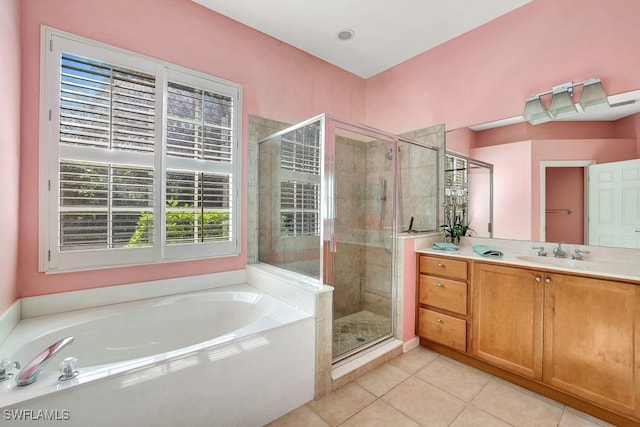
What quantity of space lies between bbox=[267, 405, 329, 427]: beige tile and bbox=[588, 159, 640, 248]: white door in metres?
2.23

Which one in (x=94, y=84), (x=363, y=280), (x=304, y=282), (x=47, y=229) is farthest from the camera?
(x=363, y=280)

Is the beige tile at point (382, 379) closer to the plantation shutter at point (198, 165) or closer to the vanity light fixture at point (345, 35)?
the plantation shutter at point (198, 165)

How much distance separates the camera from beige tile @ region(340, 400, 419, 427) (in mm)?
1642

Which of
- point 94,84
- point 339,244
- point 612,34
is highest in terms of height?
point 612,34

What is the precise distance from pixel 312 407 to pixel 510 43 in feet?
10.6

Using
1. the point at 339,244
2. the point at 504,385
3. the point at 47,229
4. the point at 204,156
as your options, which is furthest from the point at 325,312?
the point at 47,229

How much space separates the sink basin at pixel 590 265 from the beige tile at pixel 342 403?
5.00ft

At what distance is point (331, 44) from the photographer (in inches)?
113

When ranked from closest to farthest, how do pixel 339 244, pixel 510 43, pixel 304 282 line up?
pixel 304 282 < pixel 339 244 < pixel 510 43

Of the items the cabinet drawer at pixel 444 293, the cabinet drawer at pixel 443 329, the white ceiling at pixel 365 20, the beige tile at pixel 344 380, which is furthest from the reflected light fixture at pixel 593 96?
the beige tile at pixel 344 380

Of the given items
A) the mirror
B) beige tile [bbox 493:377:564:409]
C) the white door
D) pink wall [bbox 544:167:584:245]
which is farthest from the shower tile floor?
the white door

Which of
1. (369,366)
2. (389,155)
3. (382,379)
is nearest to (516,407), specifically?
(382,379)

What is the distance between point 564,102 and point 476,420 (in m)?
2.30

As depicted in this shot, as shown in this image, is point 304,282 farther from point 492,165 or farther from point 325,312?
point 492,165
